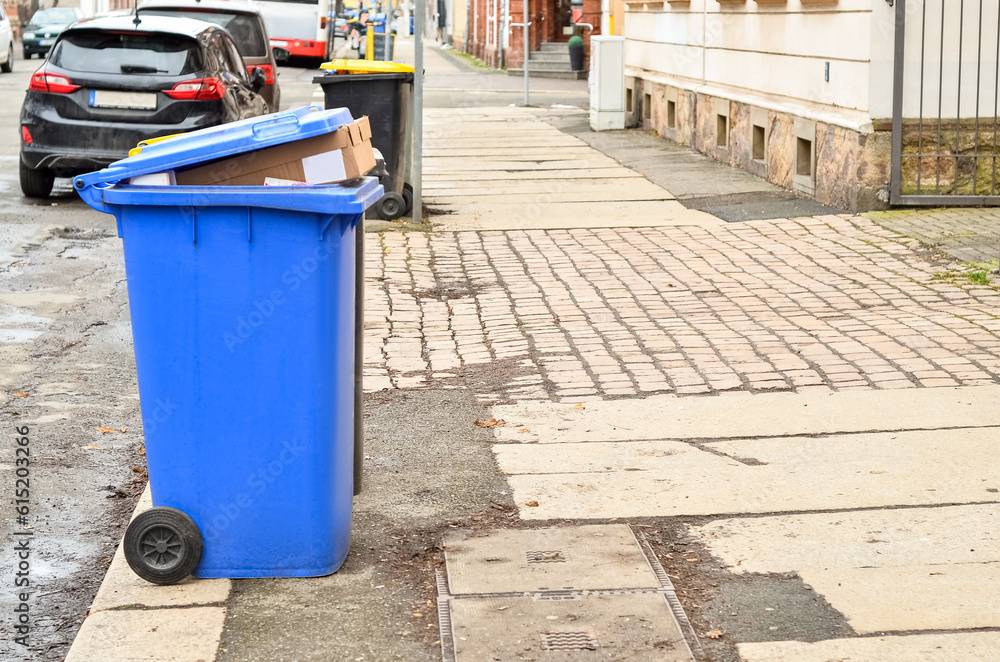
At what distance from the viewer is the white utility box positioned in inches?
738

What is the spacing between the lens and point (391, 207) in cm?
1087

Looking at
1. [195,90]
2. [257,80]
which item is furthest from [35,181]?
[257,80]

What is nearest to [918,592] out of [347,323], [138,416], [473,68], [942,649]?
[942,649]

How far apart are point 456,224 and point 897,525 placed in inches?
273

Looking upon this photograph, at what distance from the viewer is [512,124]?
67.0 feet

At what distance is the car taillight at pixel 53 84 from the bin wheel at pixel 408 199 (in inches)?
118

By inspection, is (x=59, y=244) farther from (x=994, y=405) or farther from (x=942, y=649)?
(x=942, y=649)

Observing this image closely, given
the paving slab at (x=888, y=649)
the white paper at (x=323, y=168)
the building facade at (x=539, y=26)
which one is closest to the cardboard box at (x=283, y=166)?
the white paper at (x=323, y=168)

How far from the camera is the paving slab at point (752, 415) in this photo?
5.12 m

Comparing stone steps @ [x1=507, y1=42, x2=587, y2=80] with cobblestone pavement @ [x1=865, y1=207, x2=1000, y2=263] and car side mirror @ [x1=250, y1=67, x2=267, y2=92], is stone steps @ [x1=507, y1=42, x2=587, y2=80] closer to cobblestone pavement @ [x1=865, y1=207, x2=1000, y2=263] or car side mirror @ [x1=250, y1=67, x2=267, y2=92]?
car side mirror @ [x1=250, y1=67, x2=267, y2=92]

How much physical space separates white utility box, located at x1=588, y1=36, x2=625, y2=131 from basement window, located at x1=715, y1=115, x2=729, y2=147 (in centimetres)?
390

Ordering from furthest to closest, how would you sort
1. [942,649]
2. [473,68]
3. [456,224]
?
[473,68] → [456,224] → [942,649]

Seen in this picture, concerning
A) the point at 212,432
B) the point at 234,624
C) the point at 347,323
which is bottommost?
the point at 234,624

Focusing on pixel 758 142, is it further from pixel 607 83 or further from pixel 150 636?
pixel 150 636
